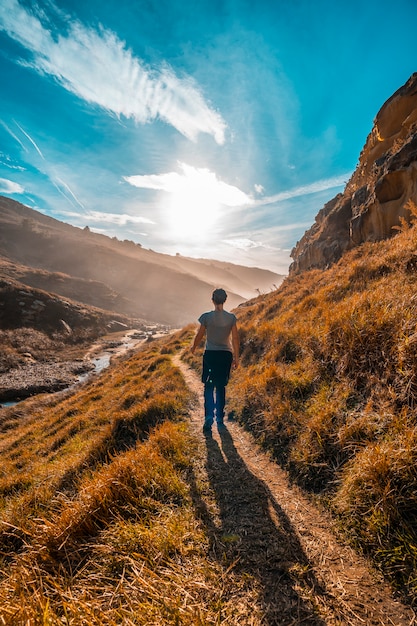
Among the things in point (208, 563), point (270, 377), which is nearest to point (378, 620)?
point (208, 563)

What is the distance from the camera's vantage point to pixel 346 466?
3824 mm

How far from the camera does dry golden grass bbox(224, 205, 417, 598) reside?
2873 millimetres

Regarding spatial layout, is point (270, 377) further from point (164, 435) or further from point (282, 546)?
point (282, 546)

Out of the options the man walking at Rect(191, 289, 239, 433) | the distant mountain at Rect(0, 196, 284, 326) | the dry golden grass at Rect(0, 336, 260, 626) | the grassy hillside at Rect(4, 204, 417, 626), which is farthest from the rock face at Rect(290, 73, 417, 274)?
the distant mountain at Rect(0, 196, 284, 326)

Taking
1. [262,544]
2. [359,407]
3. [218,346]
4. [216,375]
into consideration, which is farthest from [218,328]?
[262,544]

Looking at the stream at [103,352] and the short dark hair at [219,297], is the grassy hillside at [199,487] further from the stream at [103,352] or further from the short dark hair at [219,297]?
the stream at [103,352]

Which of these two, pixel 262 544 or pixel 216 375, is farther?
pixel 216 375

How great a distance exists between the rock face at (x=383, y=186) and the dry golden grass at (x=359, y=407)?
17.4ft

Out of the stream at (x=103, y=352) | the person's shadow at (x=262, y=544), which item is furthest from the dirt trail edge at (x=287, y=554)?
the stream at (x=103, y=352)

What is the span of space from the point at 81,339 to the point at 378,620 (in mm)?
50823

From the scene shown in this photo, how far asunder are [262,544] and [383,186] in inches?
642

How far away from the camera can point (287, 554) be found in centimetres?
290

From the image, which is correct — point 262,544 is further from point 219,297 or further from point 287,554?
point 219,297

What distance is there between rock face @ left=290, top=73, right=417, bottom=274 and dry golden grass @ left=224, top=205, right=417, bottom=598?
5.31 m
